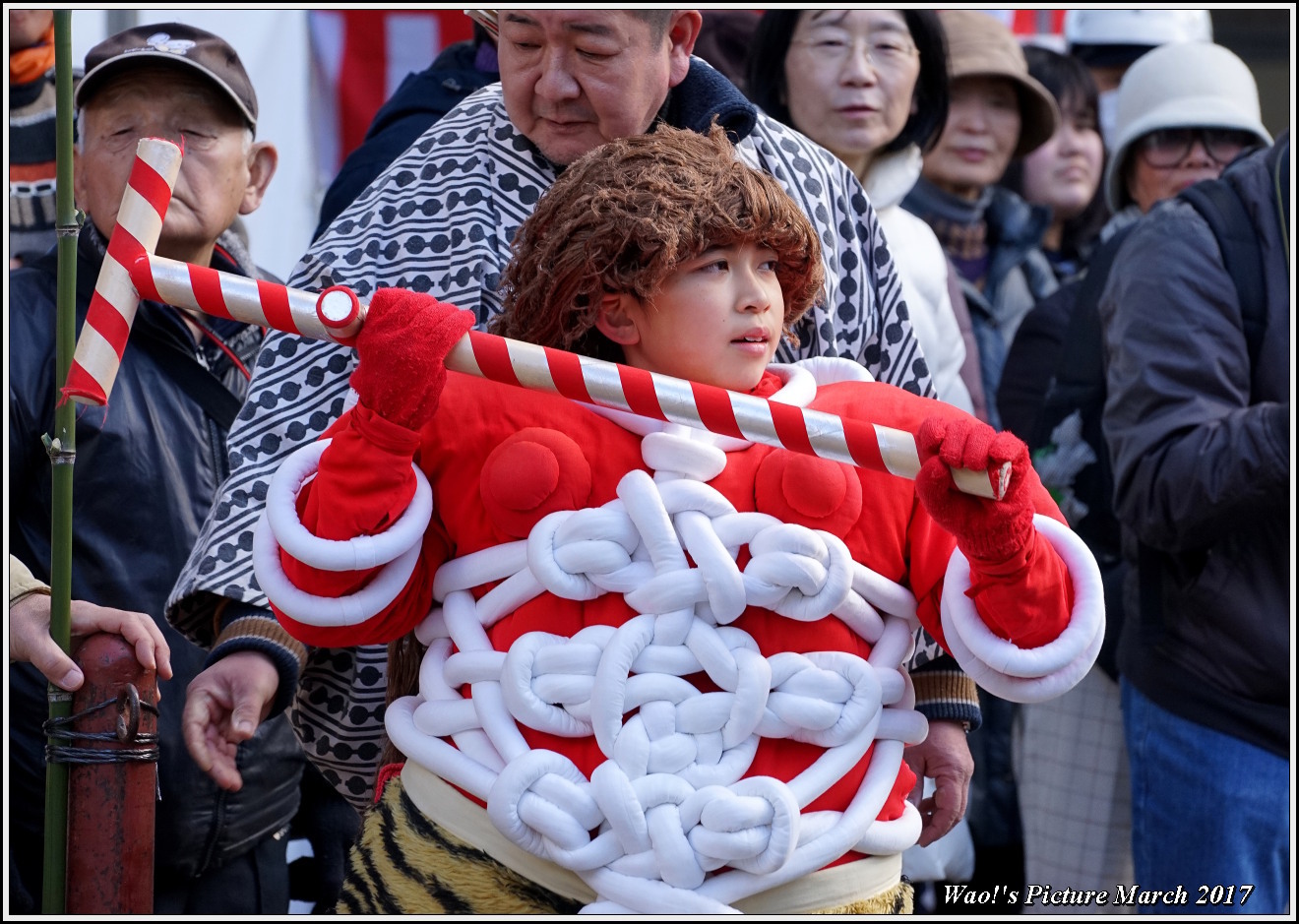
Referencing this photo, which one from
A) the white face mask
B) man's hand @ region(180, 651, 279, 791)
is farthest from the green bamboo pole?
the white face mask

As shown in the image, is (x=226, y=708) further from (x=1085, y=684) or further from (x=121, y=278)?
(x=1085, y=684)

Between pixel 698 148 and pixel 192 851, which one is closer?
pixel 698 148

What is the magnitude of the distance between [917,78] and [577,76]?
5.02 ft

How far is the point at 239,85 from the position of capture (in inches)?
110

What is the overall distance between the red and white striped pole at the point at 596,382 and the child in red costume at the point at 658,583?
4cm

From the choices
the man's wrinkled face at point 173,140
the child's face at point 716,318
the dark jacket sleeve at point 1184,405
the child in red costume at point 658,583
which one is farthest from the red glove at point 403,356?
the dark jacket sleeve at point 1184,405

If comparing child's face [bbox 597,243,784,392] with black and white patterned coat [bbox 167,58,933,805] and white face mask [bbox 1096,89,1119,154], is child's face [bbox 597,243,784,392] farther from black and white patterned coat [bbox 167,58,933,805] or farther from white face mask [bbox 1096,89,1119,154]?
white face mask [bbox 1096,89,1119,154]

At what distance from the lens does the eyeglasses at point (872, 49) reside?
135 inches

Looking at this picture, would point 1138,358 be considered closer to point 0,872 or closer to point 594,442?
point 594,442

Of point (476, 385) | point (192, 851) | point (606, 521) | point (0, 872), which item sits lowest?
point (192, 851)

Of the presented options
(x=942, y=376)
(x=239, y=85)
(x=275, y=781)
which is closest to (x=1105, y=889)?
(x=942, y=376)

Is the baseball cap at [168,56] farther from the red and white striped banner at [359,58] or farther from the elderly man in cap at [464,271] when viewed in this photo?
the red and white striped banner at [359,58]

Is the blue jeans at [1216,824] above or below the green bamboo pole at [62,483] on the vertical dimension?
below

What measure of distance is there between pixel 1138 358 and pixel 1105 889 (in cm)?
111
